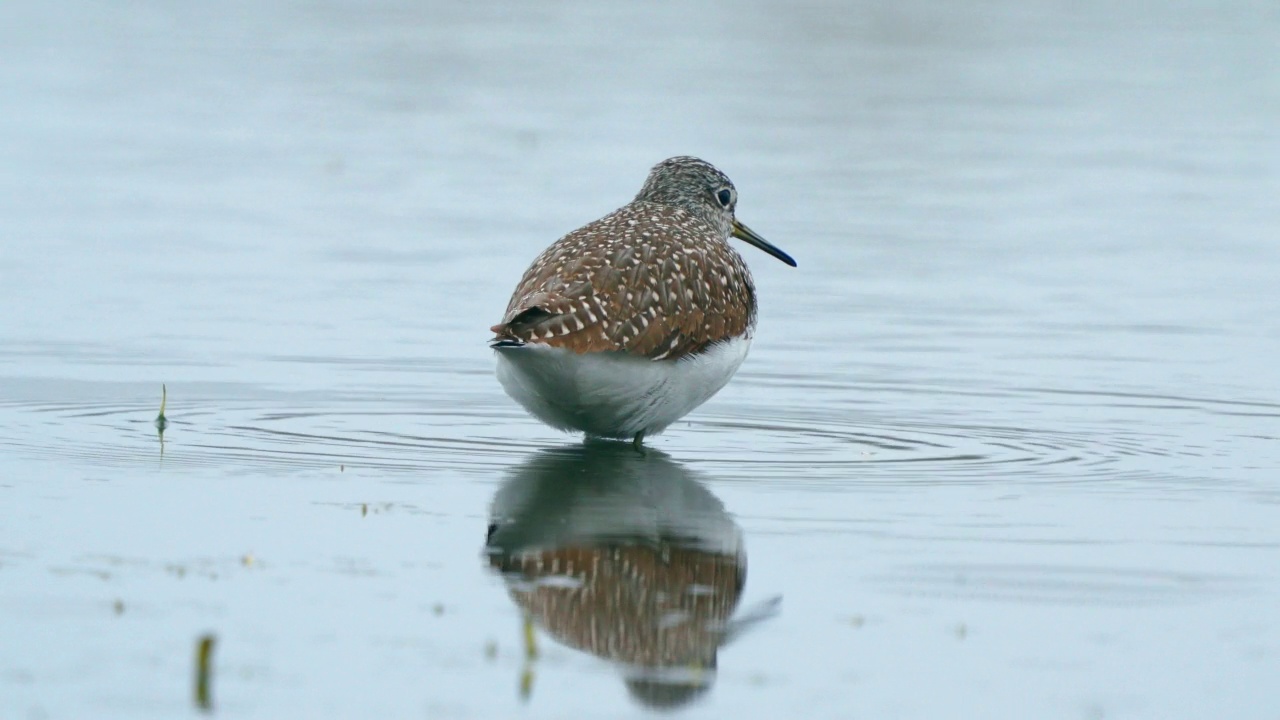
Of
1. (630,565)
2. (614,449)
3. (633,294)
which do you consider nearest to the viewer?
(630,565)

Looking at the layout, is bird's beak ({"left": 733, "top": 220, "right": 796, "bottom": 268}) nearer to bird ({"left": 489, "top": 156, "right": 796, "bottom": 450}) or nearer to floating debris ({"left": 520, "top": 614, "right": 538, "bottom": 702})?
bird ({"left": 489, "top": 156, "right": 796, "bottom": 450})

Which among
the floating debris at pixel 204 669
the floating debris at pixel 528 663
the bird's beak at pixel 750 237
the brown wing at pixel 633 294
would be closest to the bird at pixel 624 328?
the brown wing at pixel 633 294

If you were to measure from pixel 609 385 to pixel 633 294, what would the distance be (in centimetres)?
43

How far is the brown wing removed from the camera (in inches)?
352

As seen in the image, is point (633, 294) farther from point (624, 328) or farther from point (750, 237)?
point (750, 237)

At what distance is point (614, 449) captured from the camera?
32.5 ft

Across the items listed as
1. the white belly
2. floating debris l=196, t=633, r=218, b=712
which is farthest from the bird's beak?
floating debris l=196, t=633, r=218, b=712

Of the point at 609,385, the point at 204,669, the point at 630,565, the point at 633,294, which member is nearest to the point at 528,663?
the point at 204,669

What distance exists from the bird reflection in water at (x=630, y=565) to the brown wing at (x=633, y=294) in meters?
0.57

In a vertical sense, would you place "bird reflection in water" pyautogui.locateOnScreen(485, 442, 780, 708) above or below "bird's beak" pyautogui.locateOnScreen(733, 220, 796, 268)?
below

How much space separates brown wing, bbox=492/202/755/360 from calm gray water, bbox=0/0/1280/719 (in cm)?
56

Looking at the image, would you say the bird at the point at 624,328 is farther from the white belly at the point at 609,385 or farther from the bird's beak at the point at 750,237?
the bird's beak at the point at 750,237

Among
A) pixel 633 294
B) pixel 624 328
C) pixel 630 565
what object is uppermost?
pixel 633 294

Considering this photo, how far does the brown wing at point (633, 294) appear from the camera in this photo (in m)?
8.93
